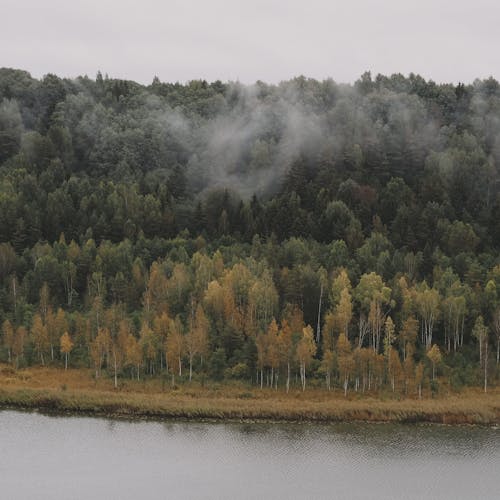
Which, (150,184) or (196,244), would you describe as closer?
(196,244)

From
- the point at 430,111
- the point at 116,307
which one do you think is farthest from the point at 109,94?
the point at 116,307

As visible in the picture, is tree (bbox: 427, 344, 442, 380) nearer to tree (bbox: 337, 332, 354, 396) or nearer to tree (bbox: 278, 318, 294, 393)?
tree (bbox: 337, 332, 354, 396)

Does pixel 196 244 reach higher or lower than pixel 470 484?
higher

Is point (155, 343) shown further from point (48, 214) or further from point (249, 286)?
point (48, 214)

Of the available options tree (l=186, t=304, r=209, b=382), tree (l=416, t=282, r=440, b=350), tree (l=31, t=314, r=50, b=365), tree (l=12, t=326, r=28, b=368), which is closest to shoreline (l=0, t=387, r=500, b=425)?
tree (l=186, t=304, r=209, b=382)

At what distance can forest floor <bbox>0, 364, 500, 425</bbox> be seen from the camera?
221 feet

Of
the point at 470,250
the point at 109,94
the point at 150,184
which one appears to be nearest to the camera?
the point at 470,250

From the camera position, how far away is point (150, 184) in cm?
13812

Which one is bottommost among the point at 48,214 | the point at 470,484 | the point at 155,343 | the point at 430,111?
the point at 470,484

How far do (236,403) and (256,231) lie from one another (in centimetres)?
4544

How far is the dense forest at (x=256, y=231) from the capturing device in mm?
77188

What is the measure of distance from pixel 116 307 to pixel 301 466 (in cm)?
3628

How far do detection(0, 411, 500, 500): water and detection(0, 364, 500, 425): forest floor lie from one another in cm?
160

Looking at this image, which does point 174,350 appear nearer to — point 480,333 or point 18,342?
point 18,342
